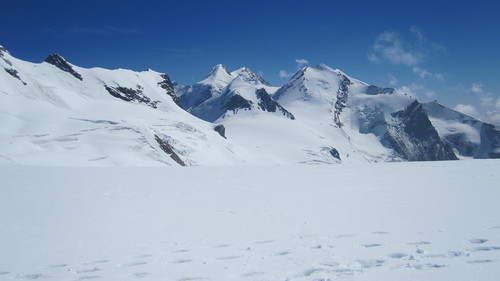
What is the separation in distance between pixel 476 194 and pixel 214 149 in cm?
7983

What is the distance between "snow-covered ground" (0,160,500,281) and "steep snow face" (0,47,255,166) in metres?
32.3

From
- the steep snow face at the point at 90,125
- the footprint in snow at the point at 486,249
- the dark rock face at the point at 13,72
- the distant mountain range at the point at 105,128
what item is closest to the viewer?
the footprint in snow at the point at 486,249

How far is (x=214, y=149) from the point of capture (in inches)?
3644

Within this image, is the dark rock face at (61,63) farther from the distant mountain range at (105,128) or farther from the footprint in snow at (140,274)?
the footprint in snow at (140,274)

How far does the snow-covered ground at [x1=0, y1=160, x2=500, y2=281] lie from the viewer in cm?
733

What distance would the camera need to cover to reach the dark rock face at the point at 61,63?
149875mm

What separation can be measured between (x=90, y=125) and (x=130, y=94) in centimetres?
8867

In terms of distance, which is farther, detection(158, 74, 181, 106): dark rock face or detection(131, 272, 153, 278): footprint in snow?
detection(158, 74, 181, 106): dark rock face

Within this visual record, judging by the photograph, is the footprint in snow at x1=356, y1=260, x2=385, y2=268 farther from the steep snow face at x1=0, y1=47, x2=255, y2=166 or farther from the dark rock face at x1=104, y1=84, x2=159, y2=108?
the dark rock face at x1=104, y1=84, x2=159, y2=108

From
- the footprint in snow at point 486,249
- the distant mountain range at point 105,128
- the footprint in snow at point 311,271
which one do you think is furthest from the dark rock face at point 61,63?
the footprint in snow at point 486,249

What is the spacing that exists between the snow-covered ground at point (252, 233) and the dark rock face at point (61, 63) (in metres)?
152

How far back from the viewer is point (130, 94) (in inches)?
6063

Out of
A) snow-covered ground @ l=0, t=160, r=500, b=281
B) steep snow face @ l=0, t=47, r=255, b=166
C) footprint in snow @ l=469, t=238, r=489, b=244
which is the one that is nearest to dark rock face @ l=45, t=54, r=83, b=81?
steep snow face @ l=0, t=47, r=255, b=166

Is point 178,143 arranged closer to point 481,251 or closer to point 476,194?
point 476,194
